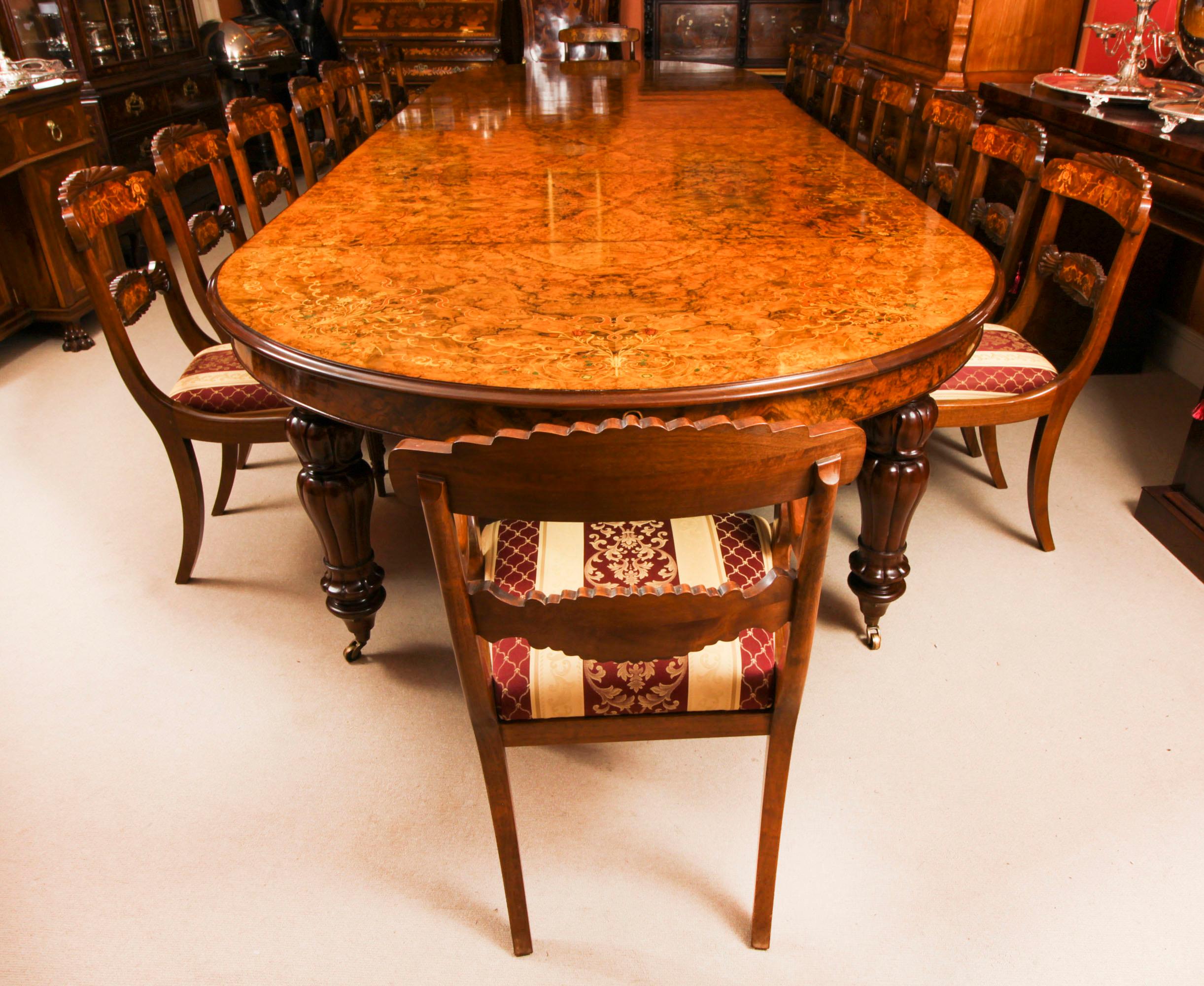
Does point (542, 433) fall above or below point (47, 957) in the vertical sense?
above

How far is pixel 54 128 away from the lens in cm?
315

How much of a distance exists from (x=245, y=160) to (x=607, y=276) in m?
1.32

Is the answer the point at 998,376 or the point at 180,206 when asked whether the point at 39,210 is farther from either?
the point at 998,376

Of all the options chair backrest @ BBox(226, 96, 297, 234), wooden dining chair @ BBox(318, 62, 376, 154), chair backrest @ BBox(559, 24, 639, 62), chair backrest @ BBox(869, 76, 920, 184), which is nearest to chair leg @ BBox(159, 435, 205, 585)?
chair backrest @ BBox(226, 96, 297, 234)

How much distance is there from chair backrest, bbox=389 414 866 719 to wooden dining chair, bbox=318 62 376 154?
2230 mm

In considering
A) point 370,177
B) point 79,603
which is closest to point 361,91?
point 370,177

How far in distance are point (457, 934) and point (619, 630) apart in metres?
0.64

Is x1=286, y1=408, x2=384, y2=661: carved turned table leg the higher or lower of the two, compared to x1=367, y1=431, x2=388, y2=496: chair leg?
higher

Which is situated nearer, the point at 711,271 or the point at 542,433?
the point at 542,433

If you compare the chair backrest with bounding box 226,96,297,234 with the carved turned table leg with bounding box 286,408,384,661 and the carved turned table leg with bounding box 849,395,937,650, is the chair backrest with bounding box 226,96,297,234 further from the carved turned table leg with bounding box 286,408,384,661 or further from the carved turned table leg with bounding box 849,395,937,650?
the carved turned table leg with bounding box 849,395,937,650

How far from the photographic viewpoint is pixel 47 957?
1236 mm

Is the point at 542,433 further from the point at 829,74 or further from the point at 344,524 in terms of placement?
the point at 829,74

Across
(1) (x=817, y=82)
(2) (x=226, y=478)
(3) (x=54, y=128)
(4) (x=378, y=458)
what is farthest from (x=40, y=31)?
(1) (x=817, y=82)

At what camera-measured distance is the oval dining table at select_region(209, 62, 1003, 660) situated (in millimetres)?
1158
